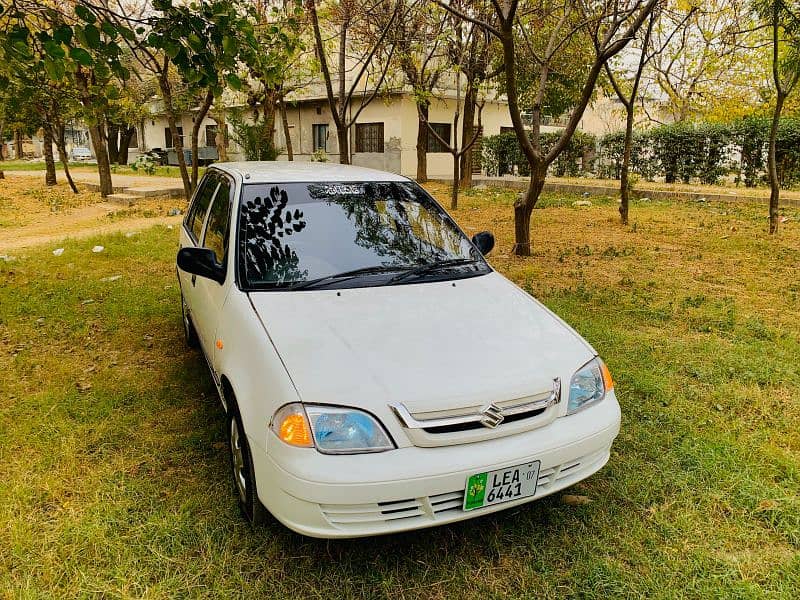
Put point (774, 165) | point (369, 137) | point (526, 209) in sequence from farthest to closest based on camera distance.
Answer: point (369, 137), point (774, 165), point (526, 209)

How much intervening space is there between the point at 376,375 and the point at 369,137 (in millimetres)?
20825

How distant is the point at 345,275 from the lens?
2.97m

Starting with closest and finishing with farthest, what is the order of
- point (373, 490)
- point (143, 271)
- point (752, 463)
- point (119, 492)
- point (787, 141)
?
point (373, 490) → point (119, 492) → point (752, 463) → point (143, 271) → point (787, 141)

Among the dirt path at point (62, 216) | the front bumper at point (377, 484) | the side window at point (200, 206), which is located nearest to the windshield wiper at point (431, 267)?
the front bumper at point (377, 484)

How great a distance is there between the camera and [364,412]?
2.09 m

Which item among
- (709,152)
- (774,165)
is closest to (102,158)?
(774,165)

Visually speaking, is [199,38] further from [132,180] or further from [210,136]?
[210,136]

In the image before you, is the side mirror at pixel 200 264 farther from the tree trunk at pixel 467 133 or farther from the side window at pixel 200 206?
the tree trunk at pixel 467 133

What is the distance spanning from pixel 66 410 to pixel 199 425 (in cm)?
92

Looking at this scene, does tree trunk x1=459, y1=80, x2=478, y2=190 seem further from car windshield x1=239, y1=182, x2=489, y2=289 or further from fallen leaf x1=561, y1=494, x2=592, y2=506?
fallen leaf x1=561, y1=494, x2=592, y2=506

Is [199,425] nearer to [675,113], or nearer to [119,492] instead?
[119,492]

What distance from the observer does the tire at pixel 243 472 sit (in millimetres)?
2381

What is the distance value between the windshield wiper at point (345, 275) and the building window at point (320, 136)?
20.9 meters

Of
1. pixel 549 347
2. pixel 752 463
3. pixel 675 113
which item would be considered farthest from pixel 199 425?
pixel 675 113
